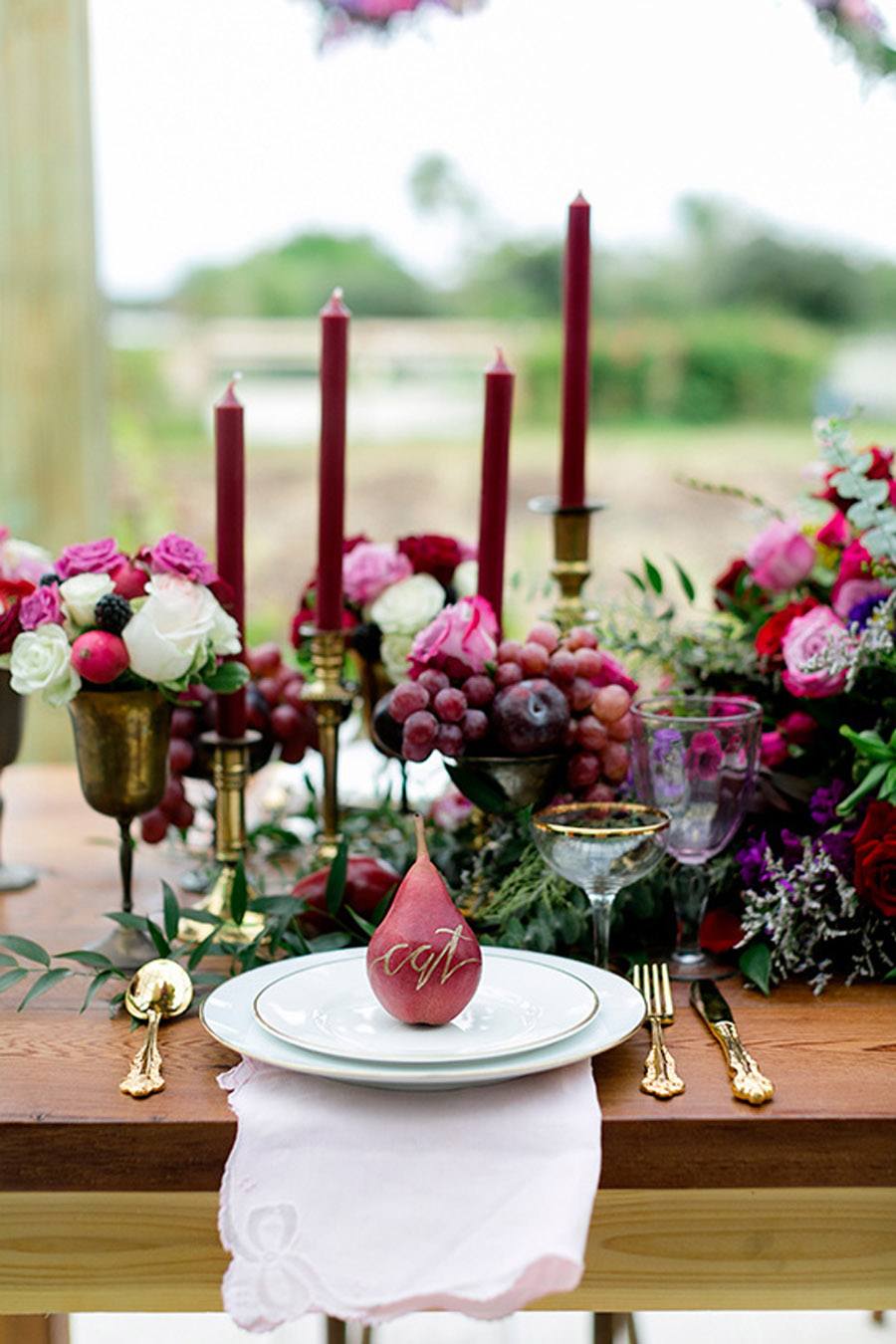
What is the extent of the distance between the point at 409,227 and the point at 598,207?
22.1 inches

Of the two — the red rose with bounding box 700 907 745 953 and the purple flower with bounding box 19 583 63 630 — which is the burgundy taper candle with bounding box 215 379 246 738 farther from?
the red rose with bounding box 700 907 745 953

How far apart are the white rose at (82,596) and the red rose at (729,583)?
0.50 m

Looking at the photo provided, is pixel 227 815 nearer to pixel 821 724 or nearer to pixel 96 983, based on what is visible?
pixel 96 983

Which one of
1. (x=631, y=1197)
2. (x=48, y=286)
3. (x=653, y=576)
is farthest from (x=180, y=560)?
(x=48, y=286)

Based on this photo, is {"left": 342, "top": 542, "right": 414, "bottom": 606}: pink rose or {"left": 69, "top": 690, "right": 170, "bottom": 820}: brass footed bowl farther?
{"left": 342, "top": 542, "right": 414, "bottom": 606}: pink rose

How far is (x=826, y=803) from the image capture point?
3.16 feet

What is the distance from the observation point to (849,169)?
4121 mm

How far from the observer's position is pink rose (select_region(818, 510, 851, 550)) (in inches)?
42.7

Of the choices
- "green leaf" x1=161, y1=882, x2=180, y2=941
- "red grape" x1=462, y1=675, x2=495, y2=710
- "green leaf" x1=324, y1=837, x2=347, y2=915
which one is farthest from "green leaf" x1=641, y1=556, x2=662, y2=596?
"green leaf" x1=161, y1=882, x2=180, y2=941

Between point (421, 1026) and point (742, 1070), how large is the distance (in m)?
0.17

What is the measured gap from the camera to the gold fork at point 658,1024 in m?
0.76

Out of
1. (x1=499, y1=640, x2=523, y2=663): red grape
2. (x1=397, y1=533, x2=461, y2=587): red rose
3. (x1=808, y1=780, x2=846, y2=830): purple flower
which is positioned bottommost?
(x1=808, y1=780, x2=846, y2=830): purple flower

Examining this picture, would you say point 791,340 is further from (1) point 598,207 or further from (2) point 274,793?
(2) point 274,793

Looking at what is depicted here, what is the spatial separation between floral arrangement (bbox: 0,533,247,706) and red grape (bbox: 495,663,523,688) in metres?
0.16
